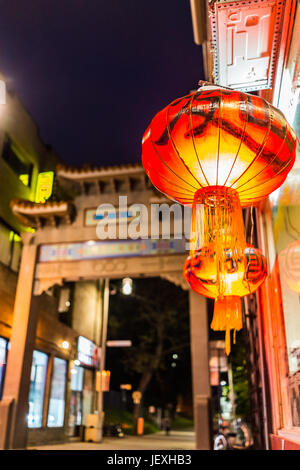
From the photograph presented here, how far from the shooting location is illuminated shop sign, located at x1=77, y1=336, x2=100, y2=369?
52.3 feet

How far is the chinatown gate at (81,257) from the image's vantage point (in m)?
9.49

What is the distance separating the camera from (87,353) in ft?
54.9

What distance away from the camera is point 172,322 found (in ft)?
80.3

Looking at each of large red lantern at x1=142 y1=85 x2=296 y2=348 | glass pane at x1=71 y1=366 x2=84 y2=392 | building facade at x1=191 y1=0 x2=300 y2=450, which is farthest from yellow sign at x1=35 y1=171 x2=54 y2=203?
glass pane at x1=71 y1=366 x2=84 y2=392

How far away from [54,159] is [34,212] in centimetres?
483

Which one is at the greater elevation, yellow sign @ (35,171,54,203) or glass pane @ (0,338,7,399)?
yellow sign @ (35,171,54,203)

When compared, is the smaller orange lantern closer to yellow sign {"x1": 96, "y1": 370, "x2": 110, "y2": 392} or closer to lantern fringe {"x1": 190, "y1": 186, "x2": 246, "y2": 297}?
lantern fringe {"x1": 190, "y1": 186, "x2": 246, "y2": 297}

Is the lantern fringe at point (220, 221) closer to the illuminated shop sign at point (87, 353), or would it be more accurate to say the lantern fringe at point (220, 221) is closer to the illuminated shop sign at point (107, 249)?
the illuminated shop sign at point (107, 249)

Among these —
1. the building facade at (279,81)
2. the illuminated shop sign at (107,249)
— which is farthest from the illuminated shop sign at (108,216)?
the building facade at (279,81)

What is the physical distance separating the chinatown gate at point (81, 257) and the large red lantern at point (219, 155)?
7.34 meters

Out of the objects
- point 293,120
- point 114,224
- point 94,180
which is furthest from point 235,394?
point 293,120

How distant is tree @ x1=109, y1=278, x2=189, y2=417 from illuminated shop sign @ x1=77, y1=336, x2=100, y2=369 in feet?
20.0
